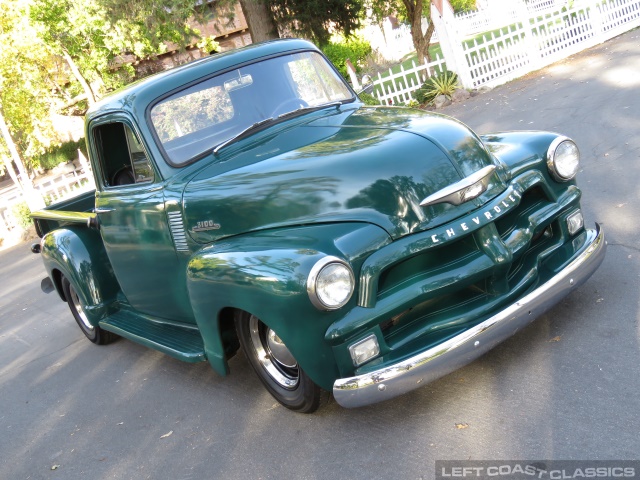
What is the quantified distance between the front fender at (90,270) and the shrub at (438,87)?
10.5m

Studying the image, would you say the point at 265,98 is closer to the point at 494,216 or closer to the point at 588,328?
the point at 494,216

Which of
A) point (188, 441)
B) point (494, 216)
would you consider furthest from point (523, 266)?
point (188, 441)

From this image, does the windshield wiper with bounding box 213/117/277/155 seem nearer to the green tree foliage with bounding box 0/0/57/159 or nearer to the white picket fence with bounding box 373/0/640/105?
the white picket fence with bounding box 373/0/640/105

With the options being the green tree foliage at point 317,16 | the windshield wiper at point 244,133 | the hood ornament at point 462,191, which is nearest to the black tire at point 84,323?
the windshield wiper at point 244,133

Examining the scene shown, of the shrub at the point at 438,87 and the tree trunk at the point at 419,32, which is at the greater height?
the tree trunk at the point at 419,32

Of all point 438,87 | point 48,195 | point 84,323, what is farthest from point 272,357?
point 48,195

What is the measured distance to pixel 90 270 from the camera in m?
6.05

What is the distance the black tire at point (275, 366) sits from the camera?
4023mm

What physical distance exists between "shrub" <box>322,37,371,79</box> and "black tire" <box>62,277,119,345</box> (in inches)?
1056

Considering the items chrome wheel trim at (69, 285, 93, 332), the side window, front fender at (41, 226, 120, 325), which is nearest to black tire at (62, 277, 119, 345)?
chrome wheel trim at (69, 285, 93, 332)

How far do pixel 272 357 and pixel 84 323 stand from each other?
11.5ft

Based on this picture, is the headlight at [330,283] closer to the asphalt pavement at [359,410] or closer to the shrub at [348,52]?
the asphalt pavement at [359,410]

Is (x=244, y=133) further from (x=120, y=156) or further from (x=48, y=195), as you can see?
(x=48, y=195)

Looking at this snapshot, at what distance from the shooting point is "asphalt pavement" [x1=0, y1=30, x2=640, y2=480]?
3.38 m
